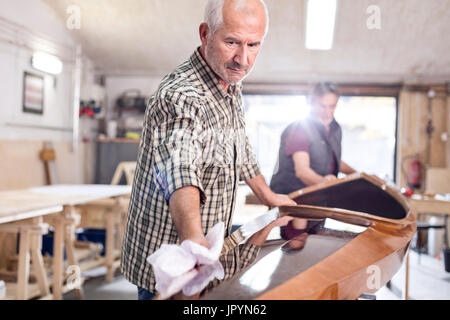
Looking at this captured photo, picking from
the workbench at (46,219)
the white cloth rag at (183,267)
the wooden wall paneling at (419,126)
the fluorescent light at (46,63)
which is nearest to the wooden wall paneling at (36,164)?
the fluorescent light at (46,63)

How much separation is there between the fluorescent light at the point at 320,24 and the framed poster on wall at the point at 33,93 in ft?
10.3

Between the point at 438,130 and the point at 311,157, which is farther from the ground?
the point at 438,130

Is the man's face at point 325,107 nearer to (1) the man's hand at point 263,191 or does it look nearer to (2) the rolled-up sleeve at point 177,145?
(1) the man's hand at point 263,191

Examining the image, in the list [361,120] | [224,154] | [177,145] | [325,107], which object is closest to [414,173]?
[361,120]

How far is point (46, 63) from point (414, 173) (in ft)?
16.7

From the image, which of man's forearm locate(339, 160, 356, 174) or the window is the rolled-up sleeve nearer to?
man's forearm locate(339, 160, 356, 174)

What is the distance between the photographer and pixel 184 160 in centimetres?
98

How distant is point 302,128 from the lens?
238 cm

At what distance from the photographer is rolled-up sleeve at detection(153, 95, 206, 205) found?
0.97m

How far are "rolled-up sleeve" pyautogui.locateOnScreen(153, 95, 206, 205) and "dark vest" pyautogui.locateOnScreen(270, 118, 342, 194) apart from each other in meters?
1.39

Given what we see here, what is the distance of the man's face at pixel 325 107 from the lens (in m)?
2.47

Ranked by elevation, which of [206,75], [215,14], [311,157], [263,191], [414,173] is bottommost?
[414,173]

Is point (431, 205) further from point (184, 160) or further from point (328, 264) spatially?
point (184, 160)

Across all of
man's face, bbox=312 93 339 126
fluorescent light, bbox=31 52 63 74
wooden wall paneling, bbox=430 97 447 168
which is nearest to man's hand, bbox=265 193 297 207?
man's face, bbox=312 93 339 126
